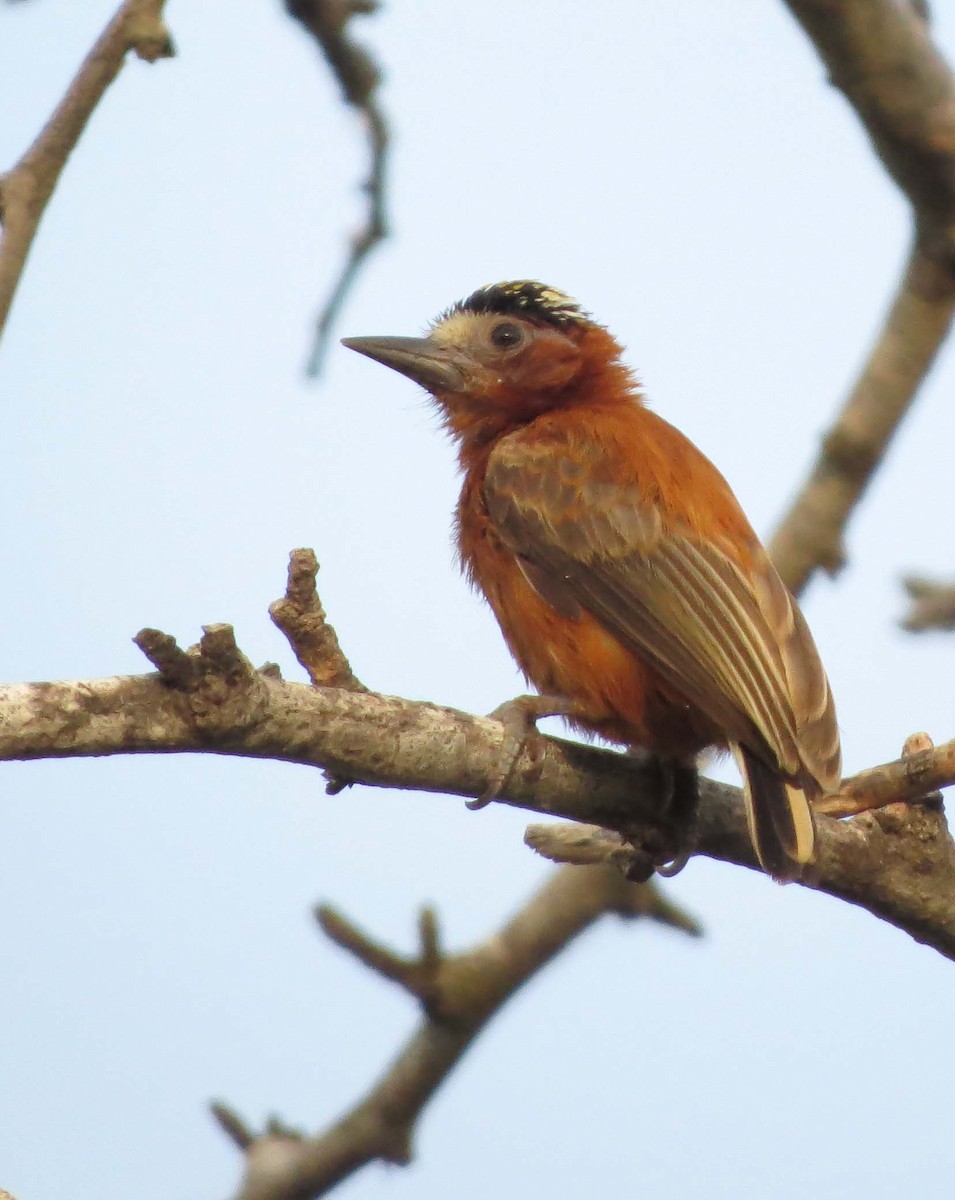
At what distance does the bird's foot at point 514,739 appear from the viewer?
12.9 ft

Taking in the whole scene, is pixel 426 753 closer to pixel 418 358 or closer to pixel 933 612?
pixel 933 612

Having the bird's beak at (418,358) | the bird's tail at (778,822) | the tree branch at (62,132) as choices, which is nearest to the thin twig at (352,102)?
the bird's beak at (418,358)

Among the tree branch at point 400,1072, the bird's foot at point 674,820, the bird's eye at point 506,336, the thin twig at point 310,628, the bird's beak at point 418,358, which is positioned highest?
the bird's eye at point 506,336

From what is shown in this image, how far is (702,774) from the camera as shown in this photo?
4852 millimetres

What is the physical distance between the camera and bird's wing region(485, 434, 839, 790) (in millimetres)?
4492

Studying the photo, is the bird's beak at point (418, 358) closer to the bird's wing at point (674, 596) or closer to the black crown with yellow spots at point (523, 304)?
the black crown with yellow spots at point (523, 304)

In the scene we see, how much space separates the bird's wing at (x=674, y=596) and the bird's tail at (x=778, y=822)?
68 millimetres

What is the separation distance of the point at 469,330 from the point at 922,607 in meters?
2.58

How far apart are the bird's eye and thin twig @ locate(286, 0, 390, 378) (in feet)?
1.78

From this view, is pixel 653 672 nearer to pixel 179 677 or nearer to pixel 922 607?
pixel 922 607

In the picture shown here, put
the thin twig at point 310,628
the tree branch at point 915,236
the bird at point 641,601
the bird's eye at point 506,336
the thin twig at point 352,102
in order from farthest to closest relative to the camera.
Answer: the bird's eye at point 506,336 → the thin twig at point 352,102 → the tree branch at point 915,236 → the bird at point 641,601 → the thin twig at point 310,628

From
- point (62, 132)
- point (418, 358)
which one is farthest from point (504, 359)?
point (62, 132)

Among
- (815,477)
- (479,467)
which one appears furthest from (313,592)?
(815,477)

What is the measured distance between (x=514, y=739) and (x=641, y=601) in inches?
38.1
